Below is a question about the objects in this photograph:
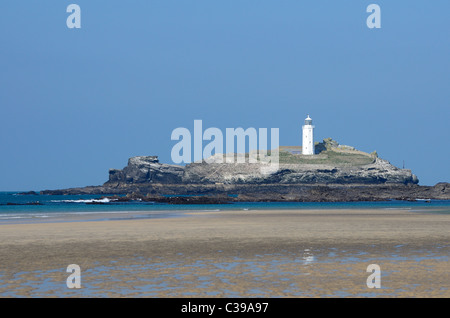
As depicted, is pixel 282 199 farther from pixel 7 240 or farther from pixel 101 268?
pixel 101 268

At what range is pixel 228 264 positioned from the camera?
59.5ft

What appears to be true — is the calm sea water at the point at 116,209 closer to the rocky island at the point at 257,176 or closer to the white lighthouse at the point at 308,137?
the rocky island at the point at 257,176

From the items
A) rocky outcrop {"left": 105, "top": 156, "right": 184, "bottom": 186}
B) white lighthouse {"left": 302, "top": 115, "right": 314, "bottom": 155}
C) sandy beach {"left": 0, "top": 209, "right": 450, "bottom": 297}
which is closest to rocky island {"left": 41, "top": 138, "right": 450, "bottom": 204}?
rocky outcrop {"left": 105, "top": 156, "right": 184, "bottom": 186}

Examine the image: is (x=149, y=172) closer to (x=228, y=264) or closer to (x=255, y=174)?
(x=255, y=174)

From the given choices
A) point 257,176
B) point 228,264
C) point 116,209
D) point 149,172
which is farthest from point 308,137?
point 228,264

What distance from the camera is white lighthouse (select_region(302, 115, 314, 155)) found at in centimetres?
16544

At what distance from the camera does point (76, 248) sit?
23.4 meters

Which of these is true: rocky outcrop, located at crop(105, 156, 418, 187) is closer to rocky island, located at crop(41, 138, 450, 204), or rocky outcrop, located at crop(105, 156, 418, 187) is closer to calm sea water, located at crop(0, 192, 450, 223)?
rocky island, located at crop(41, 138, 450, 204)

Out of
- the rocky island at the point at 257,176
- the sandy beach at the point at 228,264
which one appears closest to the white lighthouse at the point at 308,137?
the rocky island at the point at 257,176

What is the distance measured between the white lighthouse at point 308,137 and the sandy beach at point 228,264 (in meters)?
137

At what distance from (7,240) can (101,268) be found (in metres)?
11.9

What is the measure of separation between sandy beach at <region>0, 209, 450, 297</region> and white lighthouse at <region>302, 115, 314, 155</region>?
137036 mm

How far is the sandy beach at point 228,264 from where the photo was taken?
1369 centimetres
